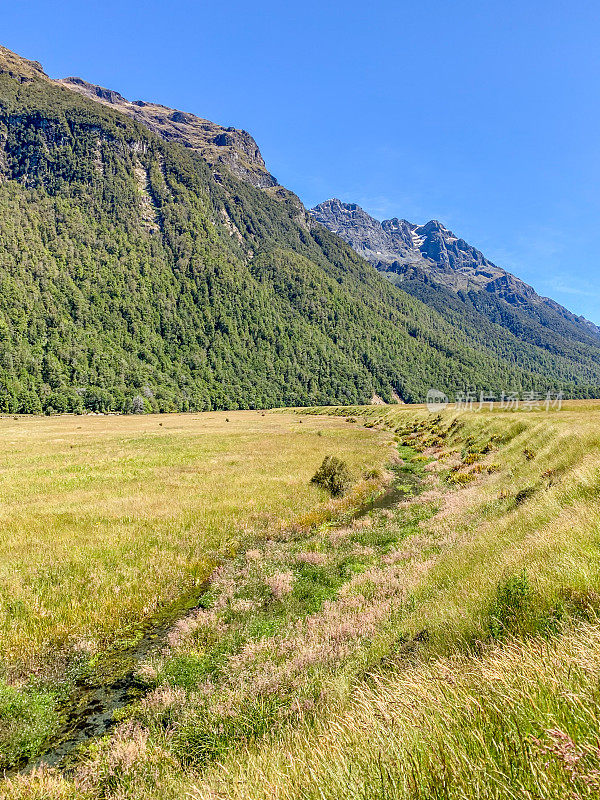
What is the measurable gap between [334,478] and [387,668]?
55.4 ft

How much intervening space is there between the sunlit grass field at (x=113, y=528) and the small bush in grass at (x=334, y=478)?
39.4 inches

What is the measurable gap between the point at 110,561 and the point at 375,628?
871cm

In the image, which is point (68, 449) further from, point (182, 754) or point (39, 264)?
point (39, 264)

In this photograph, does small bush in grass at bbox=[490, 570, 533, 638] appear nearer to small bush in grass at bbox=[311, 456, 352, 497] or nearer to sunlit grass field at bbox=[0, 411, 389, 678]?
sunlit grass field at bbox=[0, 411, 389, 678]

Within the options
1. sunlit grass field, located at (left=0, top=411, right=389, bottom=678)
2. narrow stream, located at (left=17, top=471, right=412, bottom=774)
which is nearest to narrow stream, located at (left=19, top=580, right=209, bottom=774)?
narrow stream, located at (left=17, top=471, right=412, bottom=774)

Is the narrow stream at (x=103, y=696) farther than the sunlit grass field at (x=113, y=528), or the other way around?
the sunlit grass field at (x=113, y=528)

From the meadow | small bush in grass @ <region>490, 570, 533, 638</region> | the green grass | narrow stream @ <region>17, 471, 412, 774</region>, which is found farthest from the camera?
the green grass

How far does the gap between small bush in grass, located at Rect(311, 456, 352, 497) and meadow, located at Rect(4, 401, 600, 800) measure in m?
5.49

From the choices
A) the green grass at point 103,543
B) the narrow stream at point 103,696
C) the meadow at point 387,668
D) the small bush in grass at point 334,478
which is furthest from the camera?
the small bush in grass at point 334,478

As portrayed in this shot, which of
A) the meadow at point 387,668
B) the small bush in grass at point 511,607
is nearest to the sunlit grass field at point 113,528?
the meadow at point 387,668

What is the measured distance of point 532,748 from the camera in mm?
1976

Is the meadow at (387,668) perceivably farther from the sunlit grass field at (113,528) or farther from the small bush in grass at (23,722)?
the sunlit grass field at (113,528)

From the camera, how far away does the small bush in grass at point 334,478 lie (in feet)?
71.7

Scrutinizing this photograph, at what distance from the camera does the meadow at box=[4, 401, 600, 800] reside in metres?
2.23
